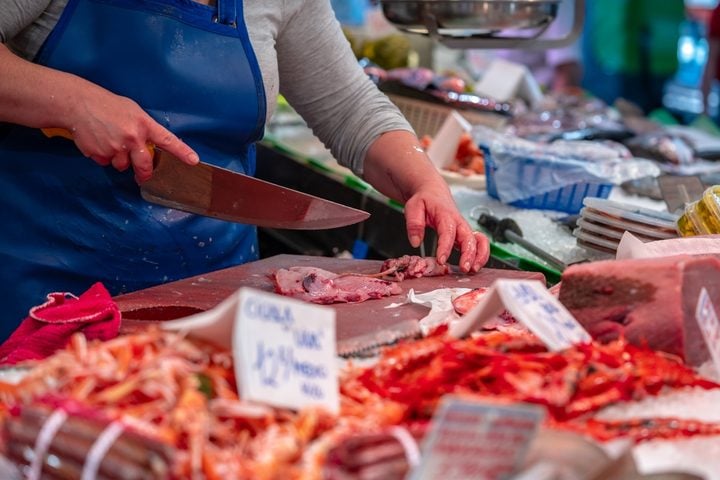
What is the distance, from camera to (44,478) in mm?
1367

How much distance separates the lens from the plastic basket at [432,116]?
4922mm

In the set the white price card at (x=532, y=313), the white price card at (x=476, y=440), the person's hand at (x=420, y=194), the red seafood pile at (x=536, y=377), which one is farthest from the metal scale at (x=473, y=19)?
the white price card at (x=476, y=440)

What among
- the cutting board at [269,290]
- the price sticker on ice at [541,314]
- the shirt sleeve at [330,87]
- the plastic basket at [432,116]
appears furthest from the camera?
the plastic basket at [432,116]

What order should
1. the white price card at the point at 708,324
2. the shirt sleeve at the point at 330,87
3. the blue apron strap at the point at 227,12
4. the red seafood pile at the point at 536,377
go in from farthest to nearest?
the shirt sleeve at the point at 330,87 → the blue apron strap at the point at 227,12 → the white price card at the point at 708,324 → the red seafood pile at the point at 536,377

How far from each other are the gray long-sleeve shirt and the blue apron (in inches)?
3.3

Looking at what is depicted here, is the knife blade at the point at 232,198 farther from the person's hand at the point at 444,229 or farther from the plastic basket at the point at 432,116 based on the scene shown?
the plastic basket at the point at 432,116

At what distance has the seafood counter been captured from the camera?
51.9 inches

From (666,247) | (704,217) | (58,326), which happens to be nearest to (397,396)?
(58,326)

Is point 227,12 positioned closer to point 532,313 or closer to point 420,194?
point 420,194

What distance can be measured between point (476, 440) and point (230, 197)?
147cm

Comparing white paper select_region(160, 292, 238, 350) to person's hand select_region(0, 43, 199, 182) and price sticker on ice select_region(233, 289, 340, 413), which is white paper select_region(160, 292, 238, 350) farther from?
person's hand select_region(0, 43, 199, 182)

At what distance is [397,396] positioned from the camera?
1.60m

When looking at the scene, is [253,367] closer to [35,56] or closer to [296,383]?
[296,383]

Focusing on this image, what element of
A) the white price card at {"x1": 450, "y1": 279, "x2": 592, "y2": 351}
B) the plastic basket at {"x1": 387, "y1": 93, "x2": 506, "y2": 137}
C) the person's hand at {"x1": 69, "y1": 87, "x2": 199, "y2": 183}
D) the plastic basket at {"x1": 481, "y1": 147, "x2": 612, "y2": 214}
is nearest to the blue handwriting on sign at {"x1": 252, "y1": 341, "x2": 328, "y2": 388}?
the white price card at {"x1": 450, "y1": 279, "x2": 592, "y2": 351}
